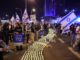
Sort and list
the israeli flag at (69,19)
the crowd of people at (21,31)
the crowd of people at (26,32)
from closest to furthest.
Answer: the crowd of people at (26,32), the crowd of people at (21,31), the israeli flag at (69,19)

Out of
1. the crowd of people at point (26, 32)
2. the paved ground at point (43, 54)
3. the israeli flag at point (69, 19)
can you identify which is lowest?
the paved ground at point (43, 54)

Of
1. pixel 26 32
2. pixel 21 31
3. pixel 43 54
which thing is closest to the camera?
pixel 43 54

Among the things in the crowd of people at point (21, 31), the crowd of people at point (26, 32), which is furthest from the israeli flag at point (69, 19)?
the crowd of people at point (21, 31)

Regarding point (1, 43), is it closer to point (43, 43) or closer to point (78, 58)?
point (78, 58)

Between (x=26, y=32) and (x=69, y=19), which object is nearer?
(x=26, y=32)

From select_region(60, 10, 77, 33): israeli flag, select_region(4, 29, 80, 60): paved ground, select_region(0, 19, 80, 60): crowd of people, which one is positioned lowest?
select_region(4, 29, 80, 60): paved ground

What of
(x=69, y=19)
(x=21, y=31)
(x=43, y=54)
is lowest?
(x=43, y=54)

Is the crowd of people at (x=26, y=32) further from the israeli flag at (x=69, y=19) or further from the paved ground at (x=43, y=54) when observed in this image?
the israeli flag at (x=69, y=19)

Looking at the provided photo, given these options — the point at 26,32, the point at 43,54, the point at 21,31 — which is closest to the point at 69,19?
the point at 26,32

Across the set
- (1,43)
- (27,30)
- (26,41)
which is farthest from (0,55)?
(27,30)

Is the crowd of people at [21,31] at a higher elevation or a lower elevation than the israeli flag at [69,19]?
lower

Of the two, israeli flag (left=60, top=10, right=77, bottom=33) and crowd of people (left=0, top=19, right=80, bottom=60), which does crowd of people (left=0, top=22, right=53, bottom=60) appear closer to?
crowd of people (left=0, top=19, right=80, bottom=60)

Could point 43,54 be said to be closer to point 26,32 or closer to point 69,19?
point 26,32

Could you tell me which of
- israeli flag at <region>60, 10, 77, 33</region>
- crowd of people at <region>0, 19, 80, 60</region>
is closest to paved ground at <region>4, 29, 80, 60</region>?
crowd of people at <region>0, 19, 80, 60</region>
